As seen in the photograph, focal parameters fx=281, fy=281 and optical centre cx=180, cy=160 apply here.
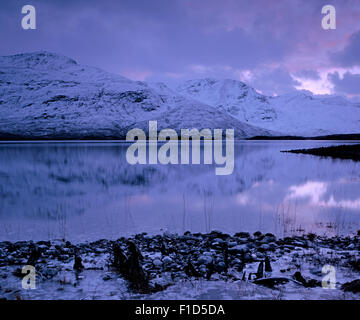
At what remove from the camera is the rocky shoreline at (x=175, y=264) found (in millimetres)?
7090

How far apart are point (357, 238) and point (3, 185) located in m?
26.8

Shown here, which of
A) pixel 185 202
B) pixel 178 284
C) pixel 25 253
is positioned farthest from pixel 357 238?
pixel 25 253

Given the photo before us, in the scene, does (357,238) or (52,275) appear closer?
(52,275)

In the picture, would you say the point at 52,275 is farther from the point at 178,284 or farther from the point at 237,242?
the point at 237,242

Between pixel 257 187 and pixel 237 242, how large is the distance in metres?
14.2

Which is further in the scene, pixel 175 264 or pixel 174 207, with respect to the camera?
pixel 174 207

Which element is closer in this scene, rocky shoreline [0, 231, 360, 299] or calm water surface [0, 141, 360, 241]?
rocky shoreline [0, 231, 360, 299]

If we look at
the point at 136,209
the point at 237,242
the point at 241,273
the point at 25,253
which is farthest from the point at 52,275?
the point at 136,209

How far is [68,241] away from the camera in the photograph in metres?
10.8

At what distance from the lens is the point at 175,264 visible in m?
8.46

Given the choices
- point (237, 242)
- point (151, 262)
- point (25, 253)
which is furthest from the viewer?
point (237, 242)

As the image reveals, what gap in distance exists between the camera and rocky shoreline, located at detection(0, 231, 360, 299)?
7090 millimetres

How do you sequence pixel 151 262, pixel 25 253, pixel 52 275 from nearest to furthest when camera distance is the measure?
pixel 52 275, pixel 151 262, pixel 25 253

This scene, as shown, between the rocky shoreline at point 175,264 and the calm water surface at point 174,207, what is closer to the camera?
the rocky shoreline at point 175,264
